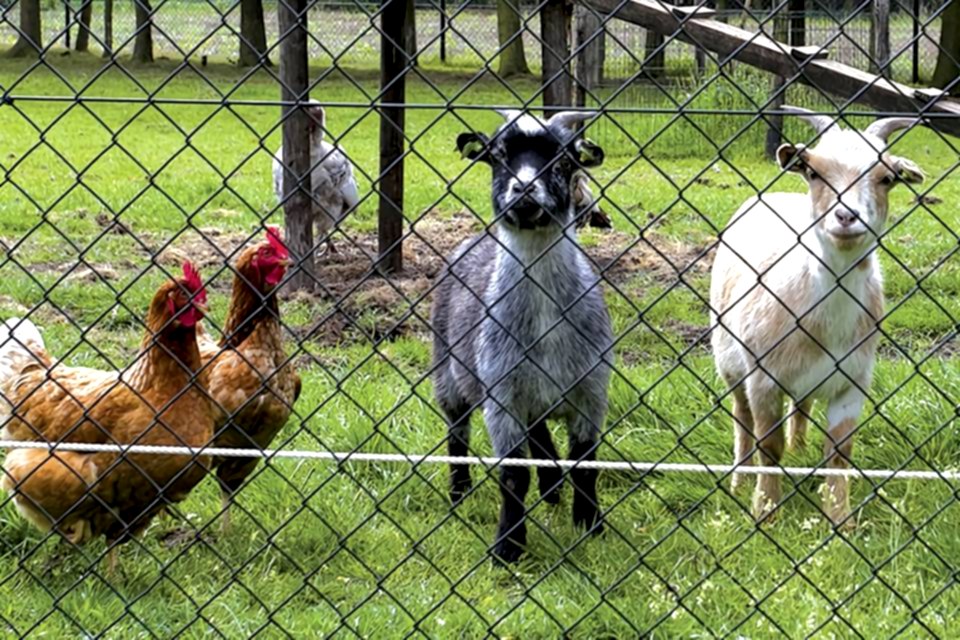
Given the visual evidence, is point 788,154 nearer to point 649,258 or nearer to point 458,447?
point 458,447

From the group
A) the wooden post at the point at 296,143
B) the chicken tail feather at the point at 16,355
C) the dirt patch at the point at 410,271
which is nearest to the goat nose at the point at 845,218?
the dirt patch at the point at 410,271

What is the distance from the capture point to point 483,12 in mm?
25938

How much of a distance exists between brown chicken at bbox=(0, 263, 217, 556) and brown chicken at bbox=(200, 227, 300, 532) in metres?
0.21

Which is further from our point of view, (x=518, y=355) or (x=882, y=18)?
(x=882, y=18)

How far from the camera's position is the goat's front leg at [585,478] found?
448 cm

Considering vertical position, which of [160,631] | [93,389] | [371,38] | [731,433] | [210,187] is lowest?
[371,38]

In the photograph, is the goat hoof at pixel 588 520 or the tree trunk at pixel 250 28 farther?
the tree trunk at pixel 250 28

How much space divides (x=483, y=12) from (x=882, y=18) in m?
10.4

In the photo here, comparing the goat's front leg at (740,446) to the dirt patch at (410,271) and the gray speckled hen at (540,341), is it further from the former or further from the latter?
the dirt patch at (410,271)

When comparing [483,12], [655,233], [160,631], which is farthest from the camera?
[483,12]

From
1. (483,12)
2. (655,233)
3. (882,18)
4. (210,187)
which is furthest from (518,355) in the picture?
(483,12)

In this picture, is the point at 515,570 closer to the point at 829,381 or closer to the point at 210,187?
the point at 829,381

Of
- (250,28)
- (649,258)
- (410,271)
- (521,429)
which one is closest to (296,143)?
(410,271)

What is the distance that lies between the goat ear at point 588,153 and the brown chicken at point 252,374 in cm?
114
